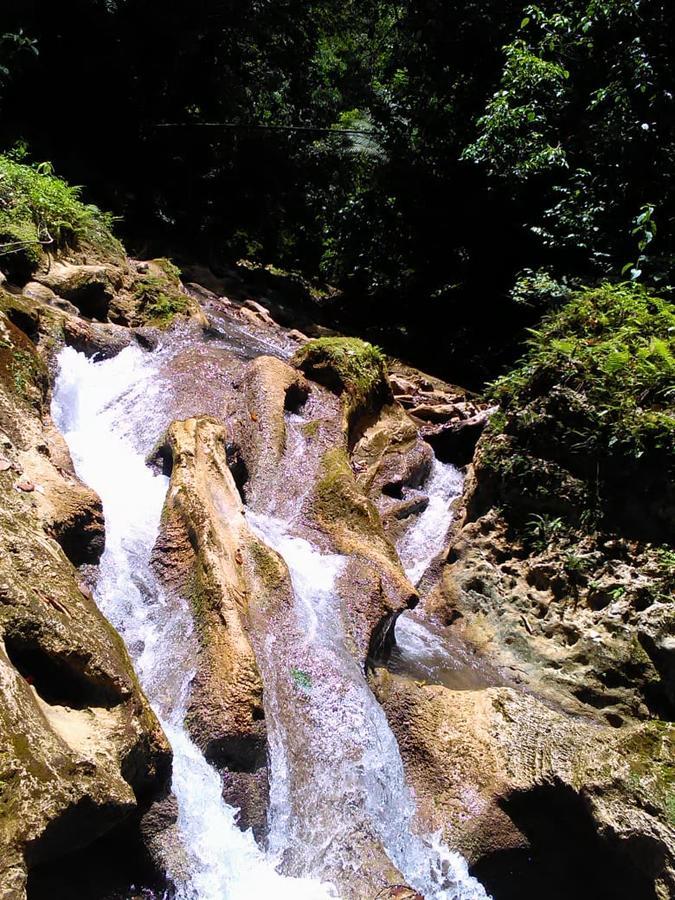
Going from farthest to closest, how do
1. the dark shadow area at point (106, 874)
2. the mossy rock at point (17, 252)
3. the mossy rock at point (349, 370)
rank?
the mossy rock at point (349, 370) → the mossy rock at point (17, 252) → the dark shadow area at point (106, 874)

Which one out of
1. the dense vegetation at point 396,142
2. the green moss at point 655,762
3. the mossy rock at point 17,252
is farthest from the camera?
the dense vegetation at point 396,142

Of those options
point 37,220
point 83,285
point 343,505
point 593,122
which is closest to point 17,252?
point 83,285

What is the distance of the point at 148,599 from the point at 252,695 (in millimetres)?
1245

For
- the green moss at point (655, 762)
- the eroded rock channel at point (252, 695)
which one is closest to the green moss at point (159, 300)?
the eroded rock channel at point (252, 695)

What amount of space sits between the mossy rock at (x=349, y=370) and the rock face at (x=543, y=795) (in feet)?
14.1

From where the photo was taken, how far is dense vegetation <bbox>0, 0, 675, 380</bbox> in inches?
413

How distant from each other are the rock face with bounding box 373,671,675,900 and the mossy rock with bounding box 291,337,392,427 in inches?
169

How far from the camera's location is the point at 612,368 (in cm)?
670

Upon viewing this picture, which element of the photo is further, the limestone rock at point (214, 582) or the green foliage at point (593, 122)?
the green foliage at point (593, 122)

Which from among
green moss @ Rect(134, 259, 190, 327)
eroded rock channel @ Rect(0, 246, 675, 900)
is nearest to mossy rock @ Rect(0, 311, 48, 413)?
eroded rock channel @ Rect(0, 246, 675, 900)

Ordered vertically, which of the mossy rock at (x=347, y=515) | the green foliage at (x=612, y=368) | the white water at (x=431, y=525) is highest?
the green foliage at (x=612, y=368)

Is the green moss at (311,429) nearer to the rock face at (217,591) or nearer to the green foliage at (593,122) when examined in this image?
the rock face at (217,591)

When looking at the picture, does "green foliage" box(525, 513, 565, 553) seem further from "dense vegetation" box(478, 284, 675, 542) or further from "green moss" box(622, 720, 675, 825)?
"green moss" box(622, 720, 675, 825)

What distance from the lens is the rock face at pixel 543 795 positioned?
4.36 meters
